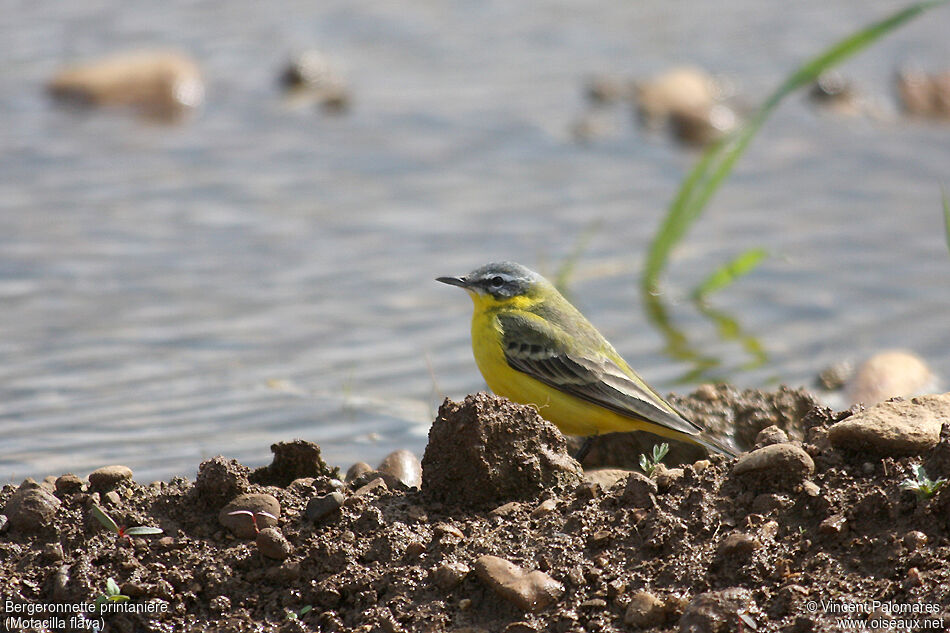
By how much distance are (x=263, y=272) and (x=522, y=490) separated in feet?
15.4

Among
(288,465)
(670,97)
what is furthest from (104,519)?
(670,97)

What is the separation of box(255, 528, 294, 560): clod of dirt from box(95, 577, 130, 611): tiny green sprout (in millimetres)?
467

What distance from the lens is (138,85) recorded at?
1247 cm

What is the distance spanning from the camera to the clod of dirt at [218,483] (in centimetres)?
437

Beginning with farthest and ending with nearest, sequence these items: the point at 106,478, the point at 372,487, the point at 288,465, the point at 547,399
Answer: the point at 547,399
the point at 288,465
the point at 372,487
the point at 106,478

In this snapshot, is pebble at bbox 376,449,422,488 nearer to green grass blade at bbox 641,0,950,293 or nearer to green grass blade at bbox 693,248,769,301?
green grass blade at bbox 641,0,950,293

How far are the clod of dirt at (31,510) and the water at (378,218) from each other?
5.07 feet

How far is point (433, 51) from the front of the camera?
14.0 meters

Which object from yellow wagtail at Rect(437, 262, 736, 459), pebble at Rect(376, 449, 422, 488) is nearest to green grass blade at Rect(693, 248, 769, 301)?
yellow wagtail at Rect(437, 262, 736, 459)

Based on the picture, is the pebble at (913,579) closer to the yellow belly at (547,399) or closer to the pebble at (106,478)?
the yellow belly at (547,399)

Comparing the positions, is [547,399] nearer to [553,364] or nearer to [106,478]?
[553,364]

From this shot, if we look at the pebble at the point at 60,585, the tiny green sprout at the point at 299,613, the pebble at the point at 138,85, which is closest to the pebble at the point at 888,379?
the tiny green sprout at the point at 299,613

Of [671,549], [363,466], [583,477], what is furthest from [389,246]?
[671,549]

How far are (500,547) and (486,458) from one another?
45cm
